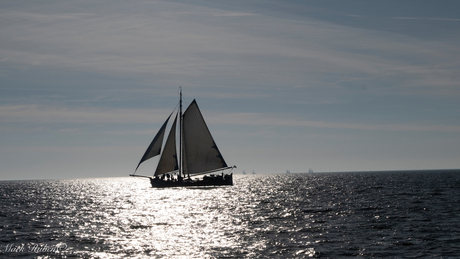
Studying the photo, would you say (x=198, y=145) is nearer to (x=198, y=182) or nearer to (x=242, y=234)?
(x=198, y=182)

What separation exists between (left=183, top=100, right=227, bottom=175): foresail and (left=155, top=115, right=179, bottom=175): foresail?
9.48 feet

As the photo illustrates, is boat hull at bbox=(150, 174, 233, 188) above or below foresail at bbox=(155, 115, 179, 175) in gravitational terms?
below

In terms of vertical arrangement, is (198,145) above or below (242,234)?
above

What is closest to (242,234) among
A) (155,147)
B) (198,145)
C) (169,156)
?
(155,147)

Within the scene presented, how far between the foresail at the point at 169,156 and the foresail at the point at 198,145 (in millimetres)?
2891

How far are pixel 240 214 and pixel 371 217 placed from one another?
13376mm

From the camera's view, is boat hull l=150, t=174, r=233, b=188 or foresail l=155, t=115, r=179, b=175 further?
boat hull l=150, t=174, r=233, b=188

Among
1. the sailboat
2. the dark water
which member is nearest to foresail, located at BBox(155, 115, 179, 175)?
the sailboat

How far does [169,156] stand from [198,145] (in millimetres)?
6112

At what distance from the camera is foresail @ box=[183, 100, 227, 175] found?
293 ft

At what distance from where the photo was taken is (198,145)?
89.9 m

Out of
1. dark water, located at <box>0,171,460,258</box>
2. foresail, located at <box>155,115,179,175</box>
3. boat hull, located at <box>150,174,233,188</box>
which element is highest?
foresail, located at <box>155,115,179,175</box>

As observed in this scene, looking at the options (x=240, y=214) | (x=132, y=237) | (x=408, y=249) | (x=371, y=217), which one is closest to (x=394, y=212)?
(x=371, y=217)

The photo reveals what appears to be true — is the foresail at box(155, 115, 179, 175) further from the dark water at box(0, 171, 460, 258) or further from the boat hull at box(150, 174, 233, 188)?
the dark water at box(0, 171, 460, 258)
